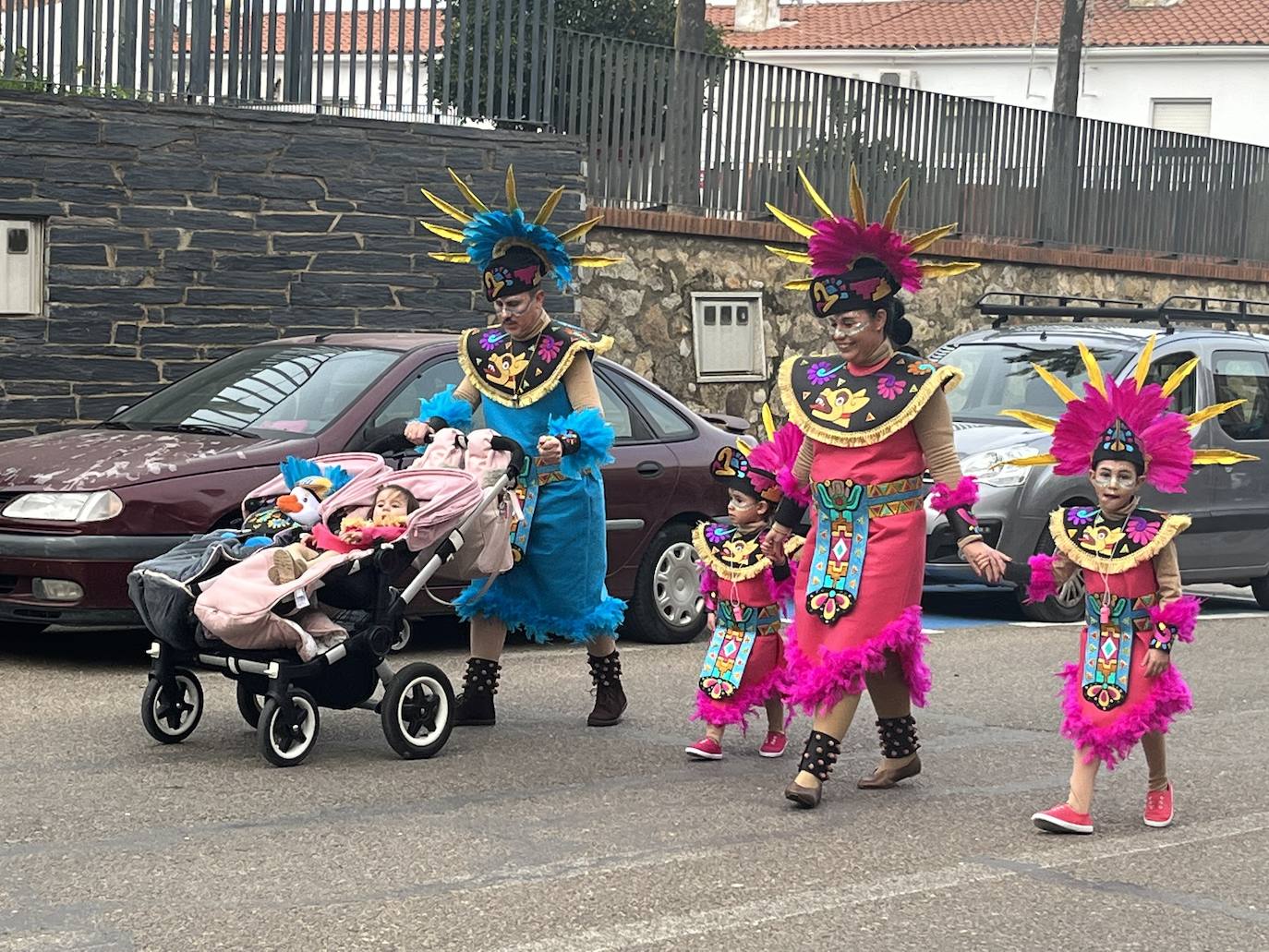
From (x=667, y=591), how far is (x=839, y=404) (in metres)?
3.98

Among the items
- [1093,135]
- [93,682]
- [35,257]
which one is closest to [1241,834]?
[93,682]

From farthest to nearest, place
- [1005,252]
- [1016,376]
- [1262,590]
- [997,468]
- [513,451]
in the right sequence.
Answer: [1005,252] < [1262,590] < [1016,376] < [997,468] < [513,451]

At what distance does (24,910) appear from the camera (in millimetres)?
5289

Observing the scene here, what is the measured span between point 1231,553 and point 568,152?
6.45 meters

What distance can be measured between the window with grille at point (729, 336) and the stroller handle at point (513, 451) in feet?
34.5

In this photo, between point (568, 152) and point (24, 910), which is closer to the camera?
point (24, 910)

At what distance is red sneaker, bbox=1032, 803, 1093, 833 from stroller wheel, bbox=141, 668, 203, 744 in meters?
3.11

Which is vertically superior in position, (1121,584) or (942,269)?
(942,269)

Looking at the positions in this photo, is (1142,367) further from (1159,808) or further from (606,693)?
(606,693)

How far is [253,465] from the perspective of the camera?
934cm

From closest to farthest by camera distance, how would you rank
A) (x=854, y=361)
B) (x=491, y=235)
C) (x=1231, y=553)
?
1. (x=854, y=361)
2. (x=491, y=235)
3. (x=1231, y=553)

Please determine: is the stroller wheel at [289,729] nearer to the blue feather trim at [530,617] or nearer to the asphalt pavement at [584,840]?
the asphalt pavement at [584,840]

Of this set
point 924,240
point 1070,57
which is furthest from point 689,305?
point 1070,57

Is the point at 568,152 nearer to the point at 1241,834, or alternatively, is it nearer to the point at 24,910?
the point at 1241,834
